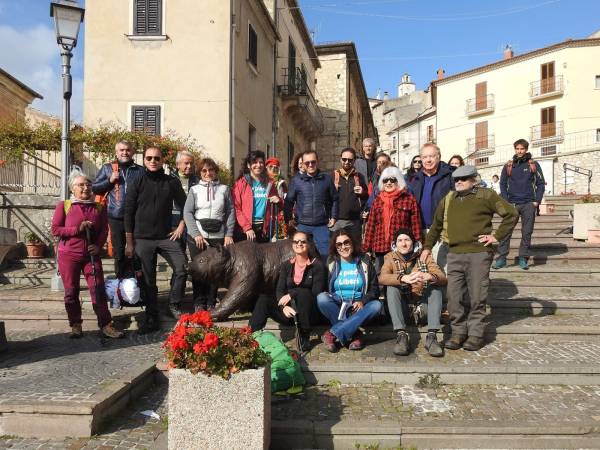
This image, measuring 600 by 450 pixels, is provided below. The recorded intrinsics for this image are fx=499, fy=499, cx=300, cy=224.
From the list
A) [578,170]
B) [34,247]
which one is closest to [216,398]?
[34,247]

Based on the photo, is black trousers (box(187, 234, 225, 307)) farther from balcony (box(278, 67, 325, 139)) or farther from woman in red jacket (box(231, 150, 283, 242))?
balcony (box(278, 67, 325, 139))

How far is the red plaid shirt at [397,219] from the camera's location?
584 cm

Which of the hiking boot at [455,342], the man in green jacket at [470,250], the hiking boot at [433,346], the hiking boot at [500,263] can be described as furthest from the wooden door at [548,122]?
the hiking boot at [433,346]

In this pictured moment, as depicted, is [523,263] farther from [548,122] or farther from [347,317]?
[548,122]

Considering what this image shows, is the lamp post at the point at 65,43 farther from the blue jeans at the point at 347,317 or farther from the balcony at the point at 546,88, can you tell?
the balcony at the point at 546,88

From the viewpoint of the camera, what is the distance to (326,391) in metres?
4.56

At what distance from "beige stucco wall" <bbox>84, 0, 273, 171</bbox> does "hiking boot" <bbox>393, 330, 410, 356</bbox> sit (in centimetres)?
999

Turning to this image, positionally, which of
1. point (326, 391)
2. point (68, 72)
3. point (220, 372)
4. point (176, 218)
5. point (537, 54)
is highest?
point (537, 54)

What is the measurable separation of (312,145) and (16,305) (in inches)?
890

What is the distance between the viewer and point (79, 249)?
18.2 ft

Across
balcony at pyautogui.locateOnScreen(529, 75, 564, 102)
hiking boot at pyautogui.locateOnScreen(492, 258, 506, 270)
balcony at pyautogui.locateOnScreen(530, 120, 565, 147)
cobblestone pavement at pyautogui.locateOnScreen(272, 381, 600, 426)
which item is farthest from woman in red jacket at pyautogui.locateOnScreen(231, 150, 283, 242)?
balcony at pyautogui.locateOnScreen(529, 75, 564, 102)

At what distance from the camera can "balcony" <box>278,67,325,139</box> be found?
21.2 metres

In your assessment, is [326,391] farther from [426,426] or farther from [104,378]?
[104,378]

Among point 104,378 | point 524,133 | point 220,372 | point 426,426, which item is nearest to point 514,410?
point 426,426
